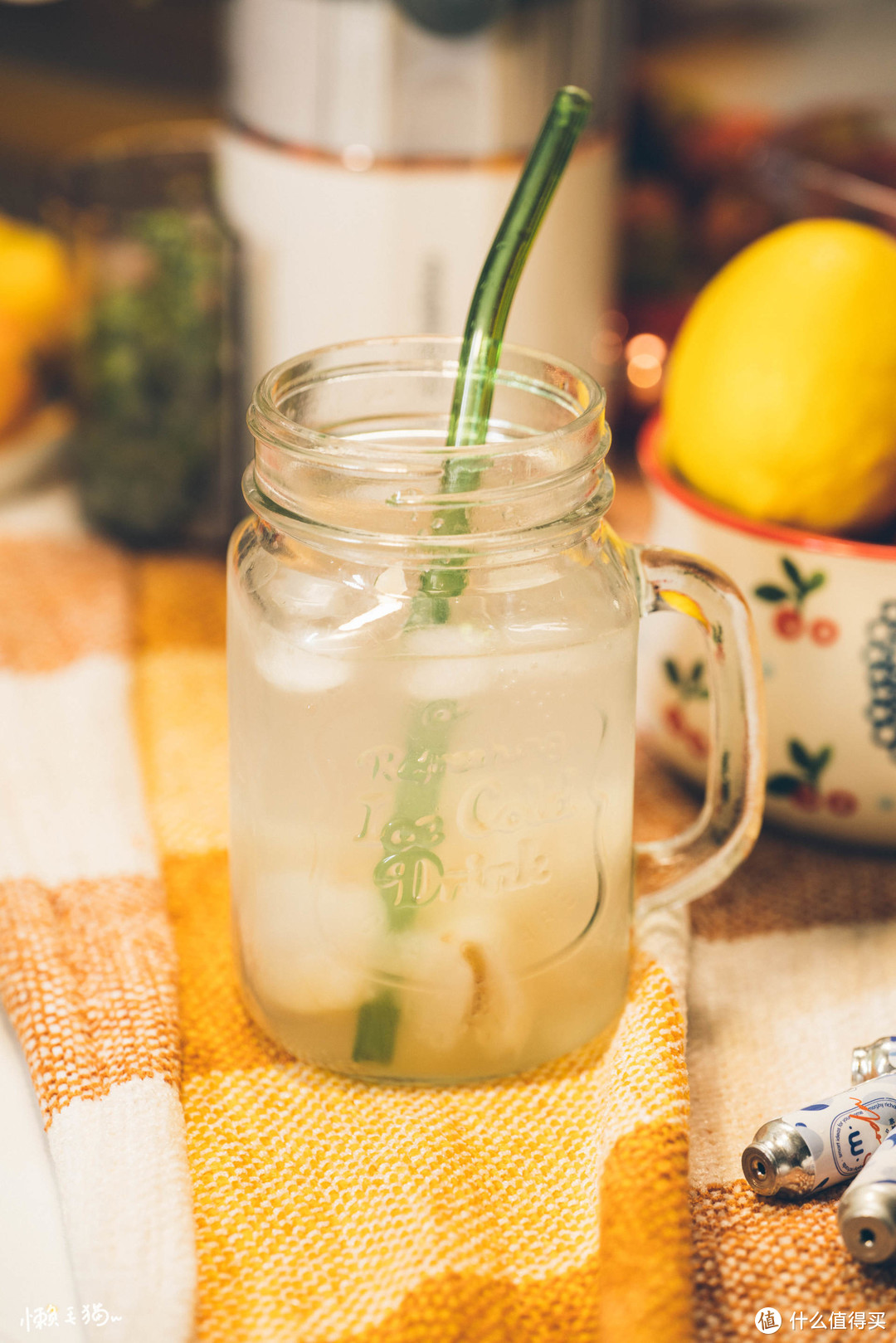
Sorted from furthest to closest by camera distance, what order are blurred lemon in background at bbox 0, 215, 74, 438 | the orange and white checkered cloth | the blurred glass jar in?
blurred lemon in background at bbox 0, 215, 74, 438 < the blurred glass jar < the orange and white checkered cloth

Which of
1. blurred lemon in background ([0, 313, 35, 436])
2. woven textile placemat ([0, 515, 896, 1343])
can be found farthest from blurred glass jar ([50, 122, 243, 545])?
woven textile placemat ([0, 515, 896, 1343])

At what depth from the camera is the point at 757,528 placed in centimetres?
57

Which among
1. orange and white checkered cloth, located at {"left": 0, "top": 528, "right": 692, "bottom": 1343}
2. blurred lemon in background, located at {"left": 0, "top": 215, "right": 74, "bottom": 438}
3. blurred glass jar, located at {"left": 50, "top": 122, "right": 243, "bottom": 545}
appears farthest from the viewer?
blurred lemon in background, located at {"left": 0, "top": 215, "right": 74, "bottom": 438}

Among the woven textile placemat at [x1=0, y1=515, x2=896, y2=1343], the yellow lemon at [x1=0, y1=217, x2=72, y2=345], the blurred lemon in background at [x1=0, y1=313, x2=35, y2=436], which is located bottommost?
the woven textile placemat at [x1=0, y1=515, x2=896, y2=1343]

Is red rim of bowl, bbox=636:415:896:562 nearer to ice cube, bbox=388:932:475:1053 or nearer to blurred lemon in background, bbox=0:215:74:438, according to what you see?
ice cube, bbox=388:932:475:1053

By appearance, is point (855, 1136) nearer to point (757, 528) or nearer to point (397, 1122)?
point (397, 1122)

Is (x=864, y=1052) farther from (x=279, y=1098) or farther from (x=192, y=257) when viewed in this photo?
(x=192, y=257)

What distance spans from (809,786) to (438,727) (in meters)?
0.23

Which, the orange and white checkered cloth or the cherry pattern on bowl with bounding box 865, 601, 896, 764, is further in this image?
the cherry pattern on bowl with bounding box 865, 601, 896, 764

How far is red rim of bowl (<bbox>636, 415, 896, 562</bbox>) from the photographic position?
55 centimetres

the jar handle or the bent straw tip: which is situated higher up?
the bent straw tip

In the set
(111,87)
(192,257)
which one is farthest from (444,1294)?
(111,87)

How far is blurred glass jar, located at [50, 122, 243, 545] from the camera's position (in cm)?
77

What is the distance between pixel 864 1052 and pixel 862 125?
626 millimetres
